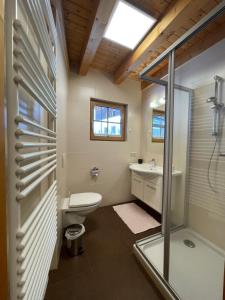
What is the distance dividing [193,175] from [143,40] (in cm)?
181

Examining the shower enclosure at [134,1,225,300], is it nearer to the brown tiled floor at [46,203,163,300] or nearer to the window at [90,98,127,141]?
the brown tiled floor at [46,203,163,300]

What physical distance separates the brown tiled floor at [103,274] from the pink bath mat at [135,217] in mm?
163

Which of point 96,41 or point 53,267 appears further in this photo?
point 96,41

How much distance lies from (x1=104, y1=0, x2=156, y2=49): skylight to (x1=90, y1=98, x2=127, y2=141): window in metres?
1.00

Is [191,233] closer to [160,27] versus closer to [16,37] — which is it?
[16,37]

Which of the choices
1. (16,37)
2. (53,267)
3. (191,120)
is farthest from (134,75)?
(53,267)

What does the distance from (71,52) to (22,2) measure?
173 cm

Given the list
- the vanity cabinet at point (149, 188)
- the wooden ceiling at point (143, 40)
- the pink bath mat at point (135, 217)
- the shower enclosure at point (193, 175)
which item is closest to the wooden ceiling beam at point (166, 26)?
the wooden ceiling at point (143, 40)

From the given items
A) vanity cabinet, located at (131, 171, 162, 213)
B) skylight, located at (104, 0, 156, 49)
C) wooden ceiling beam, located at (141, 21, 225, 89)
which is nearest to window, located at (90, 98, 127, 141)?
vanity cabinet, located at (131, 171, 162, 213)

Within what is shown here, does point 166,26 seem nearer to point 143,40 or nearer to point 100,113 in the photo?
point 143,40

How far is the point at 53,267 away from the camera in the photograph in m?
1.24

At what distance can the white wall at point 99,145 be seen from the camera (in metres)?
2.20

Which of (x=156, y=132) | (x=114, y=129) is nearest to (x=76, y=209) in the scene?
(x=114, y=129)

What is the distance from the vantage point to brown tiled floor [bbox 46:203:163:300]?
105cm
